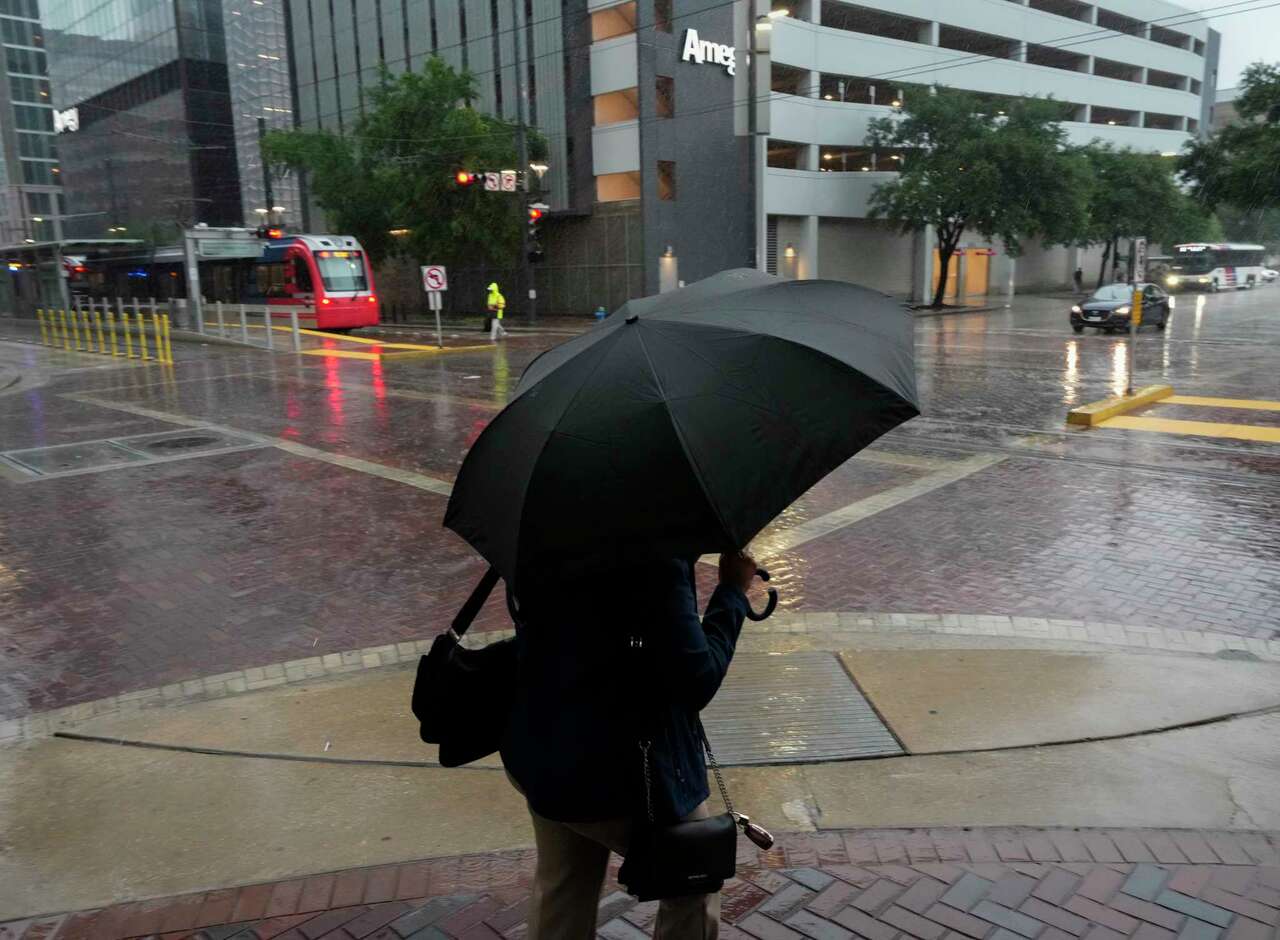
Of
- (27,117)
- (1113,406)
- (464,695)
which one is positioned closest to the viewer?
(464,695)

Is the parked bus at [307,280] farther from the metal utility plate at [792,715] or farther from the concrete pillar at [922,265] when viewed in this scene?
the metal utility plate at [792,715]

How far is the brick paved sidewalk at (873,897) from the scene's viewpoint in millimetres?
3168

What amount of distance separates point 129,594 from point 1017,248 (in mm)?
39997

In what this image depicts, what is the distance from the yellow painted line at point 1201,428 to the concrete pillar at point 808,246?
31841mm

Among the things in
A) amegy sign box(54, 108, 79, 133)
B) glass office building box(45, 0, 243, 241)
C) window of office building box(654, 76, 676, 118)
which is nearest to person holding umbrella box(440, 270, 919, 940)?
window of office building box(654, 76, 676, 118)

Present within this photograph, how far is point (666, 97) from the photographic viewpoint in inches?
1545

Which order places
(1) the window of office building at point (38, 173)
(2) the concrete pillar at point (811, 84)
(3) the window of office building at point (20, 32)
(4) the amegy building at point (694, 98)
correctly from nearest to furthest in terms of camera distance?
(4) the amegy building at point (694, 98), (2) the concrete pillar at point (811, 84), (3) the window of office building at point (20, 32), (1) the window of office building at point (38, 173)

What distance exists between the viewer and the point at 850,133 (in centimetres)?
4491

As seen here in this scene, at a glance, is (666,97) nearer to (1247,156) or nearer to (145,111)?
(1247,156)

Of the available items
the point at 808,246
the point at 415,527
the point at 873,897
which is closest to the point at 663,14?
the point at 808,246

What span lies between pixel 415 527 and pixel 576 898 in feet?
21.5

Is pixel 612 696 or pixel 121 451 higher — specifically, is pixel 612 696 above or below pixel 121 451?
above

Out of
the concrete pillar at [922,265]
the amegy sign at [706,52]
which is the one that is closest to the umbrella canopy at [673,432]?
the amegy sign at [706,52]

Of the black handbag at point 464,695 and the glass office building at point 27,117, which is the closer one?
the black handbag at point 464,695
